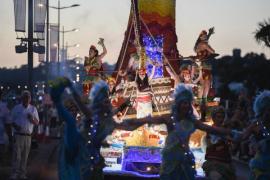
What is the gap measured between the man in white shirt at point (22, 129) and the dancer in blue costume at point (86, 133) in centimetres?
586

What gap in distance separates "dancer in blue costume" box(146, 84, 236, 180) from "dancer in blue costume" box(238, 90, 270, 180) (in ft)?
1.01

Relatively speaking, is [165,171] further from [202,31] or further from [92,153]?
[202,31]

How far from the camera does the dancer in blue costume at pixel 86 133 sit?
26.5 ft

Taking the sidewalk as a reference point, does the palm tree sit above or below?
above

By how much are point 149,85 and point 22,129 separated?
2964 mm

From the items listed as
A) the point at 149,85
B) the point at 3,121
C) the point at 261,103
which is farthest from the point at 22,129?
the point at 261,103

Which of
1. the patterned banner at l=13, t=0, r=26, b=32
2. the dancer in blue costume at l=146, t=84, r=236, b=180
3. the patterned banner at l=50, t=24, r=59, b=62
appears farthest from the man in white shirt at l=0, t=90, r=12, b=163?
the patterned banner at l=50, t=24, r=59, b=62

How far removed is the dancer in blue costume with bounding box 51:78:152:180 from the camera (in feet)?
26.5

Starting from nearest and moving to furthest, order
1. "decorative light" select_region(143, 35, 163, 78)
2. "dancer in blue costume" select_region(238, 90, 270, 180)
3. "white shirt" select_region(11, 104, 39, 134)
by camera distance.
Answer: "dancer in blue costume" select_region(238, 90, 270, 180) < "decorative light" select_region(143, 35, 163, 78) < "white shirt" select_region(11, 104, 39, 134)

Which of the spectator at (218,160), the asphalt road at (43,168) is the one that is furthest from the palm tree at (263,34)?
the spectator at (218,160)

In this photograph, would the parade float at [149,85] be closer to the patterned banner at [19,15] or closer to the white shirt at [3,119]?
the white shirt at [3,119]

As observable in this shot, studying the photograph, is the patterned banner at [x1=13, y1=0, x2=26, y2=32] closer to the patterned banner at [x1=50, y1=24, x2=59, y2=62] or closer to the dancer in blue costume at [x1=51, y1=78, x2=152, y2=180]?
the dancer in blue costume at [x1=51, y1=78, x2=152, y2=180]

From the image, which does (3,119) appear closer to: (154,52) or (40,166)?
(40,166)

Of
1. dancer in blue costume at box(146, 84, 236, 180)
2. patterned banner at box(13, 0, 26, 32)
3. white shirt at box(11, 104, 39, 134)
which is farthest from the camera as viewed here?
patterned banner at box(13, 0, 26, 32)
